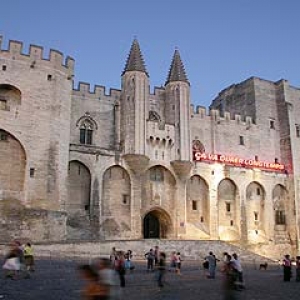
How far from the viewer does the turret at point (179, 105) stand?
40250 millimetres

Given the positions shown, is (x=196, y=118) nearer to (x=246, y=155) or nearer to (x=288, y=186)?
Result: (x=246, y=155)

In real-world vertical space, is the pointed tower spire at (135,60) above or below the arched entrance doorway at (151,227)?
above

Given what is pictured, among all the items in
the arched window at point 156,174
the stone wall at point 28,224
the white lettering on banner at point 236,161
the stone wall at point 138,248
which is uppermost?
the white lettering on banner at point 236,161

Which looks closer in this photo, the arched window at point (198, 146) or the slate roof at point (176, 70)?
the slate roof at point (176, 70)

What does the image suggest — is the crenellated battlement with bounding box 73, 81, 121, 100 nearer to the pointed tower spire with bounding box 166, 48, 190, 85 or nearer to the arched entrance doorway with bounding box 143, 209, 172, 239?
the pointed tower spire with bounding box 166, 48, 190, 85

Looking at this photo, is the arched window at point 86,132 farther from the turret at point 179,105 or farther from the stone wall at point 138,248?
the stone wall at point 138,248

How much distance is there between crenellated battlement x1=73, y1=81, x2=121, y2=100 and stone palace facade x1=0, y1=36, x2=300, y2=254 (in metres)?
0.10

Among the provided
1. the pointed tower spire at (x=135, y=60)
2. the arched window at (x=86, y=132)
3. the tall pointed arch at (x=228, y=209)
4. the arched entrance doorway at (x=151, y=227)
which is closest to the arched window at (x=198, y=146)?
the tall pointed arch at (x=228, y=209)

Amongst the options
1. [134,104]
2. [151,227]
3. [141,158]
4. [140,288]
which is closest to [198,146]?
[141,158]

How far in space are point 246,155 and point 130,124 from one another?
1599cm

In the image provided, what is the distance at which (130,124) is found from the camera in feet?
125

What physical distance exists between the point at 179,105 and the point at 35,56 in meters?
14.6

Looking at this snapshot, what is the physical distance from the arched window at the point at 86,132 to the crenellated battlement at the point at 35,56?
5.43 m


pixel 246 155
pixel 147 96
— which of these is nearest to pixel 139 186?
pixel 147 96
